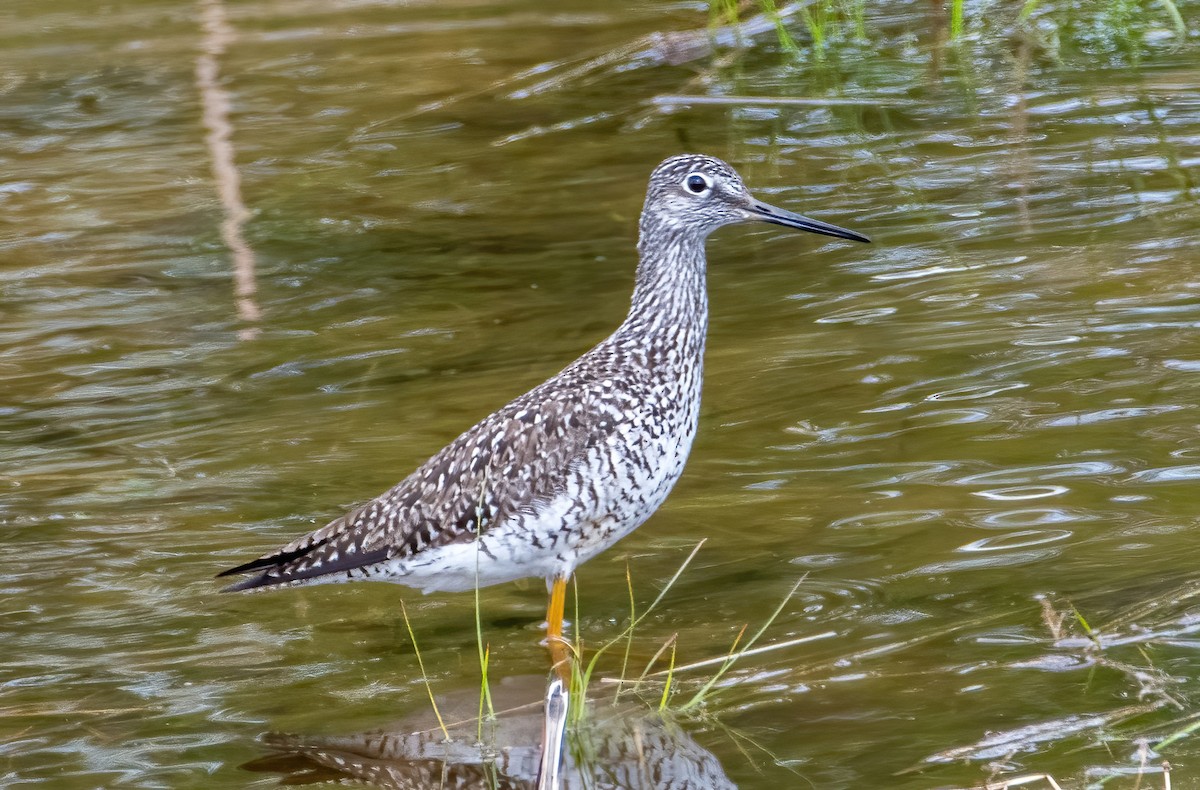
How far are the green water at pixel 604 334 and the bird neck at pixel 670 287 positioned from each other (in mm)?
967

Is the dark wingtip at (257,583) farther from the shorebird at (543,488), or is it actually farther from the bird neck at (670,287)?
the bird neck at (670,287)

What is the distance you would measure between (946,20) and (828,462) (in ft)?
23.4

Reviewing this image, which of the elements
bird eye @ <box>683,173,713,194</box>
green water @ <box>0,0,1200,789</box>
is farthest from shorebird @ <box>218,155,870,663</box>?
bird eye @ <box>683,173,713,194</box>

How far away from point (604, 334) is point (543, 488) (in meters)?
3.18

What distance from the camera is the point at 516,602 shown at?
259 inches

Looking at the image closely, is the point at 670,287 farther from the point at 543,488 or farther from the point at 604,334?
the point at 604,334

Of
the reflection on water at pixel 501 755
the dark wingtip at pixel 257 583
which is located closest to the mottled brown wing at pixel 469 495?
the dark wingtip at pixel 257 583

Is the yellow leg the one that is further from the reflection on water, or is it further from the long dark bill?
the long dark bill

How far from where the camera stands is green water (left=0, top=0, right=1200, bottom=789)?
5.50 meters

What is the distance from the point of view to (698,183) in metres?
6.38

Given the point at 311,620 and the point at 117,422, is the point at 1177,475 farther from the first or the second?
the point at 117,422

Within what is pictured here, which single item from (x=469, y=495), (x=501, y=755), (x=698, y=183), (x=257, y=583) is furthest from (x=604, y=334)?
(x=501, y=755)

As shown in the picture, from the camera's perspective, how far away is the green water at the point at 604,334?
5504 millimetres

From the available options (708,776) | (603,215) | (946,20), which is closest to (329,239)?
(603,215)
